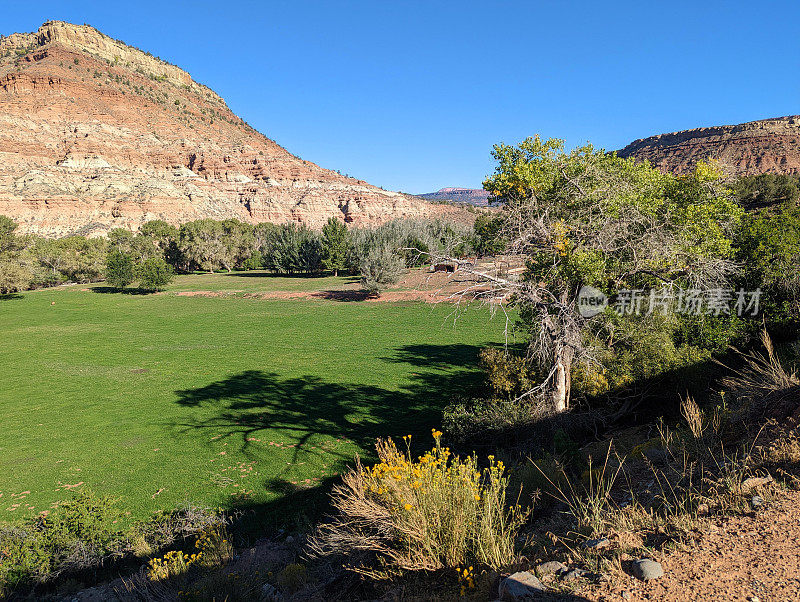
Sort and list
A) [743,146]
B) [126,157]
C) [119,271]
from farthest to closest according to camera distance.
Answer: [126,157]
[743,146]
[119,271]

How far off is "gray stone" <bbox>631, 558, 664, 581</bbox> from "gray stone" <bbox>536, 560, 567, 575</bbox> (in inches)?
19.4

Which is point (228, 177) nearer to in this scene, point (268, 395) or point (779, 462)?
point (268, 395)

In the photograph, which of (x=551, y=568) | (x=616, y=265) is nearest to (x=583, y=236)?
(x=616, y=265)

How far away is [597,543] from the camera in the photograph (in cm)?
324

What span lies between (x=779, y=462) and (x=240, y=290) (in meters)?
50.2

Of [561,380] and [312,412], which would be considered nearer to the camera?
[561,380]

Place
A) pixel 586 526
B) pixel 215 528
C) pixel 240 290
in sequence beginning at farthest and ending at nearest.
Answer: pixel 240 290 < pixel 215 528 < pixel 586 526

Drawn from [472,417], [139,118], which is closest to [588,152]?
[472,417]

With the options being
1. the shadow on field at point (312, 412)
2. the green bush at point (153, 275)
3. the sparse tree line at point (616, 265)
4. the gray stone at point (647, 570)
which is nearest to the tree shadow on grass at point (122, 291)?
the green bush at point (153, 275)

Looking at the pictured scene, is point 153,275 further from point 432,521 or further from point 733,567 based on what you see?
point 733,567

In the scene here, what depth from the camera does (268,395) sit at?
620 inches

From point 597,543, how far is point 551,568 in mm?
489

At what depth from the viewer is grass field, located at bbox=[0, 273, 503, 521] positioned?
9891mm

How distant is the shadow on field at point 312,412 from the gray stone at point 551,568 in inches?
237
